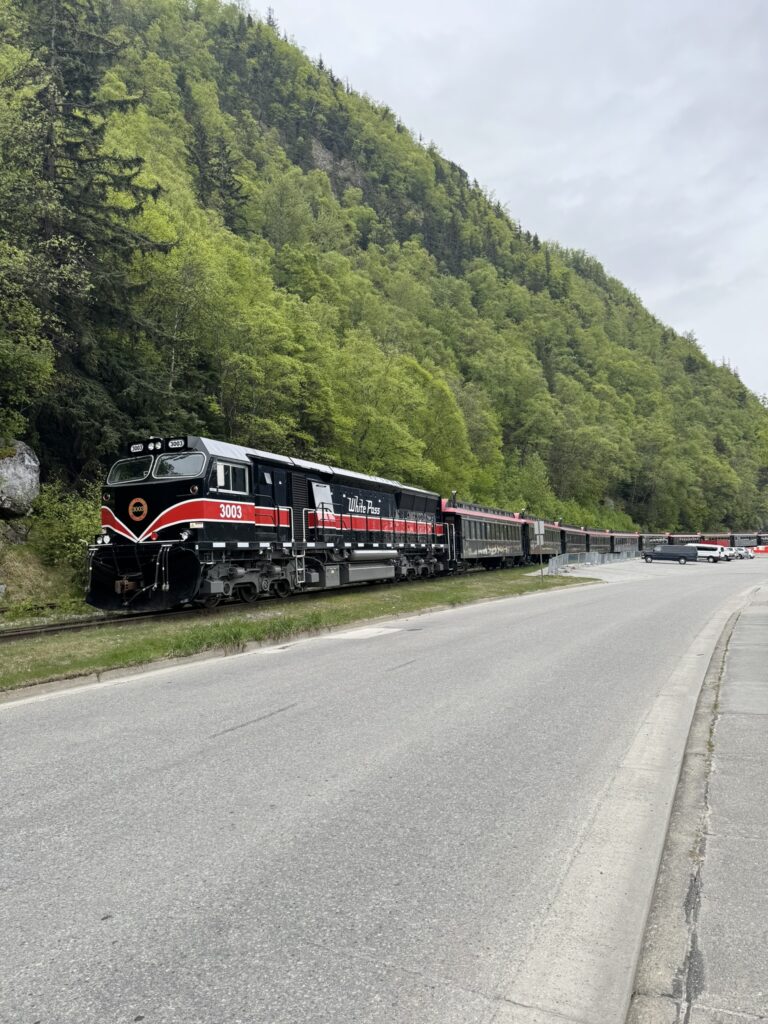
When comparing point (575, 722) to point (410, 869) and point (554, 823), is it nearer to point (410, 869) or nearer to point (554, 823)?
point (554, 823)

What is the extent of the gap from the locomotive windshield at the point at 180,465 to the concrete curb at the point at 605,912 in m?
14.0

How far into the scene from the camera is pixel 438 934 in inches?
125

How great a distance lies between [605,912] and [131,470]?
17.5 meters

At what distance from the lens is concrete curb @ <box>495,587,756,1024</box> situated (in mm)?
2729

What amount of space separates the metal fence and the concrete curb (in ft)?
126

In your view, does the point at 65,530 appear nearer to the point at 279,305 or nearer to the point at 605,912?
the point at 605,912

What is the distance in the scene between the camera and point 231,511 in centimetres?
1861

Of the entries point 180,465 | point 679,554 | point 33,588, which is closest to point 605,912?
point 180,465

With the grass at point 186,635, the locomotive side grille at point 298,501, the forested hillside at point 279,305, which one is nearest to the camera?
the grass at point 186,635

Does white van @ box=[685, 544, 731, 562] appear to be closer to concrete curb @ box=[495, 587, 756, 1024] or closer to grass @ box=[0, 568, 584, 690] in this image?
grass @ box=[0, 568, 584, 690]

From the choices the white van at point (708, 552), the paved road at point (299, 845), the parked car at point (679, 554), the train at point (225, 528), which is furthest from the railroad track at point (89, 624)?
the white van at point (708, 552)

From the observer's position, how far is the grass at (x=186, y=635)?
10.5m

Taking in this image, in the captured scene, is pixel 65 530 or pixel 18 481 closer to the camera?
pixel 65 530

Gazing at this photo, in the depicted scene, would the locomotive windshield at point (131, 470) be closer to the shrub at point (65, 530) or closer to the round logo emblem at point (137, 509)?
the round logo emblem at point (137, 509)
